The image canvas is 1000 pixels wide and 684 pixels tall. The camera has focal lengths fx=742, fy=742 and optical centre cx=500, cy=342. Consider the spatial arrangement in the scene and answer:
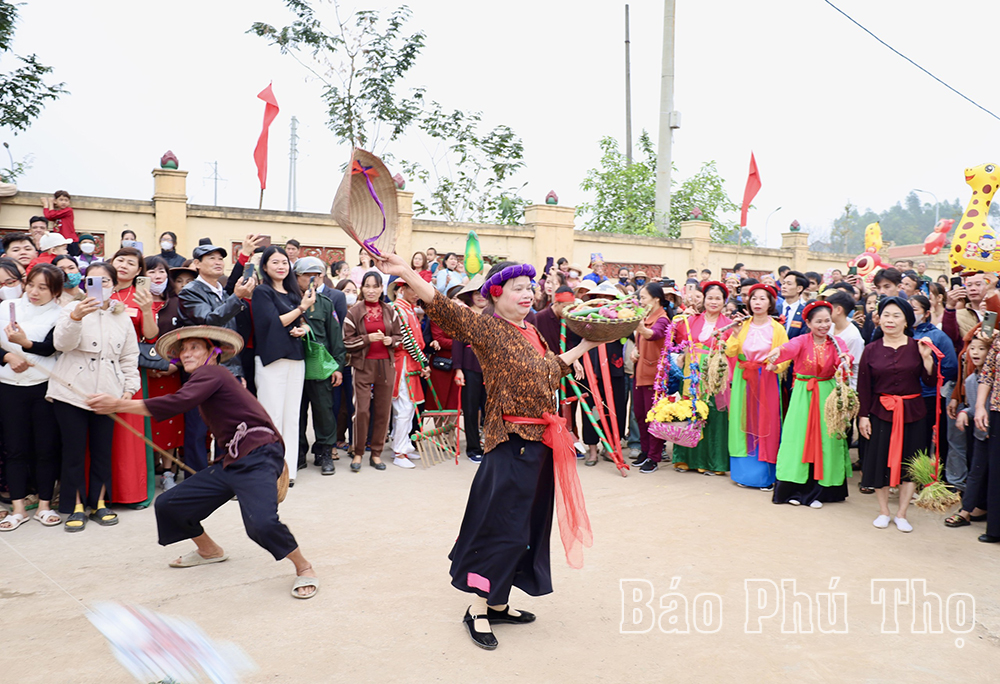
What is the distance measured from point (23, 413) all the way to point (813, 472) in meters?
6.16

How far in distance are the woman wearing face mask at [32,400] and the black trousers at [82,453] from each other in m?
0.10

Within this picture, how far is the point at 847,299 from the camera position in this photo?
666 centimetres

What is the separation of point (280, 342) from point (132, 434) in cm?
134

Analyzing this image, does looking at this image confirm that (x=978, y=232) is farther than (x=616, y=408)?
No

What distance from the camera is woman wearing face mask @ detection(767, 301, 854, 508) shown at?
20.2 feet

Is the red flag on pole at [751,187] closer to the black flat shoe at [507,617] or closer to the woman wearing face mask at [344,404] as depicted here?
the woman wearing face mask at [344,404]

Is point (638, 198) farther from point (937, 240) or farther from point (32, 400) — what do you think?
point (32, 400)

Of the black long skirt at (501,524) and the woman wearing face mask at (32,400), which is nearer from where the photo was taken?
the black long skirt at (501,524)

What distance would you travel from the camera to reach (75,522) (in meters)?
5.17

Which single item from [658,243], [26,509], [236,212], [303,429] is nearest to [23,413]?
[26,509]

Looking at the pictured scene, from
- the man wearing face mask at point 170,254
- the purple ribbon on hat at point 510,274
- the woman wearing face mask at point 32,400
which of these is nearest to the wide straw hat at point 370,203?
the purple ribbon on hat at point 510,274

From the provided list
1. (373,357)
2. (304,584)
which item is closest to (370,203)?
(304,584)

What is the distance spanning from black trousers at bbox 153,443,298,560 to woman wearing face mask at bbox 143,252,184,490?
1.75m

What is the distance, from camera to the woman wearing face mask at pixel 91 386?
5.16 metres
